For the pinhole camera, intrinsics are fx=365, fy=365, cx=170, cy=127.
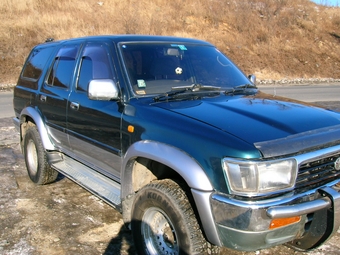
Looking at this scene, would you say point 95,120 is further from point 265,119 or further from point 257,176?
point 257,176

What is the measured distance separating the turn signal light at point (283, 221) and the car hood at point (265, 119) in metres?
0.45

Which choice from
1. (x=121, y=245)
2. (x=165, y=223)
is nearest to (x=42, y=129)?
(x=121, y=245)

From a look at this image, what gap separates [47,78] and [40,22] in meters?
24.3

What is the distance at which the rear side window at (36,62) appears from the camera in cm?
520

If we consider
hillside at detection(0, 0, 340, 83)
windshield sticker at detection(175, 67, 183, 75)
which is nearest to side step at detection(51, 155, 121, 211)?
windshield sticker at detection(175, 67, 183, 75)

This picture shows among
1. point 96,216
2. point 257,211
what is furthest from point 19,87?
point 257,211

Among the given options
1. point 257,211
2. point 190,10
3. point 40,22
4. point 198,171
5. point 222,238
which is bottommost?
point 222,238

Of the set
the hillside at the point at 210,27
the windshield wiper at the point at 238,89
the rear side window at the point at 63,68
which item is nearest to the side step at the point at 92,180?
the rear side window at the point at 63,68

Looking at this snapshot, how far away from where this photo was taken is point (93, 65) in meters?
3.99

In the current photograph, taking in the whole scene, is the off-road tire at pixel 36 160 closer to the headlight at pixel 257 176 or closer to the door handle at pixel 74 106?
the door handle at pixel 74 106

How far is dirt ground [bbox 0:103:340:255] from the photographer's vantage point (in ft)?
11.6

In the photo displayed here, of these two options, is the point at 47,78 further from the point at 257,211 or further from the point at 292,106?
the point at 257,211

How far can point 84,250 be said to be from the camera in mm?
3531

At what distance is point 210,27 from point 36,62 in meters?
29.1
